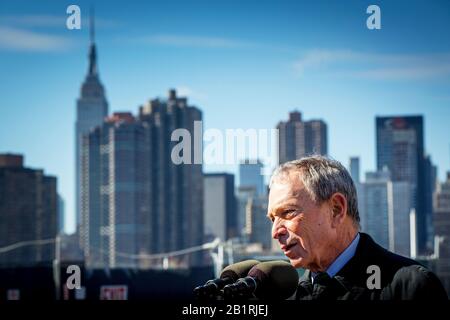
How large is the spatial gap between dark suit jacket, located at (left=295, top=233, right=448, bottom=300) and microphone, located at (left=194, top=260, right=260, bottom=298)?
33 cm

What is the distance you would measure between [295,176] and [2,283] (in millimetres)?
86917

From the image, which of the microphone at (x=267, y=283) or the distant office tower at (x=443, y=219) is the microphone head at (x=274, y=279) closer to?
the microphone at (x=267, y=283)

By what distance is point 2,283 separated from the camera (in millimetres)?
90562

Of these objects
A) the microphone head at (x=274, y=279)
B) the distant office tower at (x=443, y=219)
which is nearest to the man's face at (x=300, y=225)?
the microphone head at (x=274, y=279)

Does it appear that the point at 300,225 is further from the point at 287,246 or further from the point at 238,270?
the point at 238,270

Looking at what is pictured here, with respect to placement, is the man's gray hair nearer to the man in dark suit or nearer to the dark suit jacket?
the man in dark suit

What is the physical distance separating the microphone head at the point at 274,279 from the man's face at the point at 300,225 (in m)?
0.10

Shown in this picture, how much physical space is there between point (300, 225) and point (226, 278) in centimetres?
43

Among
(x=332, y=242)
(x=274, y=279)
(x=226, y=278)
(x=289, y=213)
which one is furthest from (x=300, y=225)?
(x=226, y=278)

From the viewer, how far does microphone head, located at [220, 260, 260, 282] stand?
5793mm

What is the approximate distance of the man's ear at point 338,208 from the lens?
5727 mm

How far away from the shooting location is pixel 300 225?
5.81 metres

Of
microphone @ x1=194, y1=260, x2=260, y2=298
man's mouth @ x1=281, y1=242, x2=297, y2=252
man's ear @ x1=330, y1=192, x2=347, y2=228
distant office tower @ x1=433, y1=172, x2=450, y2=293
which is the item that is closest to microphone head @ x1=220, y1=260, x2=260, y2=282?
microphone @ x1=194, y1=260, x2=260, y2=298
